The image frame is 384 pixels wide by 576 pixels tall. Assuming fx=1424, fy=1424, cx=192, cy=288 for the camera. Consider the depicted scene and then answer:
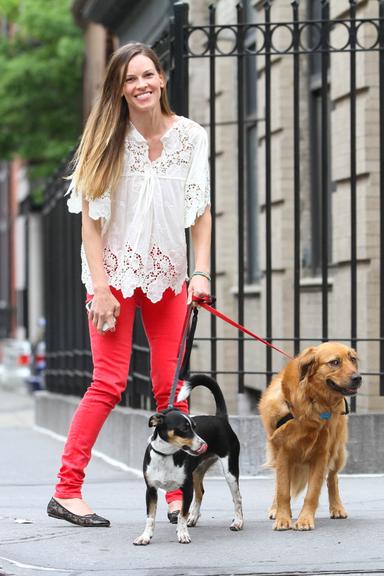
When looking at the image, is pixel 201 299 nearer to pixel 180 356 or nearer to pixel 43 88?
pixel 180 356

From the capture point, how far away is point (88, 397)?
663cm

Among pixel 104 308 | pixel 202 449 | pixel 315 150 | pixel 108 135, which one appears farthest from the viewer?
pixel 315 150

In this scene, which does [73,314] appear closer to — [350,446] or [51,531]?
[350,446]

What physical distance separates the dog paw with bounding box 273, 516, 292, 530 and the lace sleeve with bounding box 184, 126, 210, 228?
1416 millimetres

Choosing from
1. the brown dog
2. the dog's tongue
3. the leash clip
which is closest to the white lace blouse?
the leash clip

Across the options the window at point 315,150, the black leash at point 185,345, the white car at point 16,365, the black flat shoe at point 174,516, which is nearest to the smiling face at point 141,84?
the black leash at point 185,345

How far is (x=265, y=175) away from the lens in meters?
10.1

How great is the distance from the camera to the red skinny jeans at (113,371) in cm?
661

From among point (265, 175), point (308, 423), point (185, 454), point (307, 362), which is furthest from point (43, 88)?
point (185, 454)

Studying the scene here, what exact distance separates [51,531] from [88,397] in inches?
25.6

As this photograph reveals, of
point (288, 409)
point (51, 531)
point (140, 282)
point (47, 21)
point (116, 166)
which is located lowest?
point (51, 531)

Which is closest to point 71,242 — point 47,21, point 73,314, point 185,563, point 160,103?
point 73,314

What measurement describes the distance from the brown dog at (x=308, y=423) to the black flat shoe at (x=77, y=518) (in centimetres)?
82

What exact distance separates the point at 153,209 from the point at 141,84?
58cm
